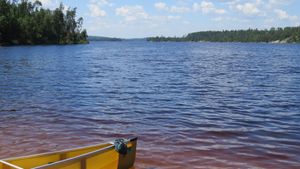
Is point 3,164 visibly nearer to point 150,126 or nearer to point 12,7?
point 150,126

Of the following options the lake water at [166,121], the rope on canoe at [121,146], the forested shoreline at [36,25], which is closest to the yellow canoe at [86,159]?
the rope on canoe at [121,146]

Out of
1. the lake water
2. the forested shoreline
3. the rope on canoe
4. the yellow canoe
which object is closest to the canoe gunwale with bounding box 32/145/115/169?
the yellow canoe

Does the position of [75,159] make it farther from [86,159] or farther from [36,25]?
[36,25]

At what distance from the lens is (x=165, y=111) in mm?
20688

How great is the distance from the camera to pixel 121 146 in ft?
32.7

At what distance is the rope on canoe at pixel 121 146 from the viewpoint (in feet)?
32.4

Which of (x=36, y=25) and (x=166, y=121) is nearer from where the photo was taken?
(x=166, y=121)

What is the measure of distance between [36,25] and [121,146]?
141 meters

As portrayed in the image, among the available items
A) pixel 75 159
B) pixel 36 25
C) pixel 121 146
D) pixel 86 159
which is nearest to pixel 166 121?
pixel 121 146

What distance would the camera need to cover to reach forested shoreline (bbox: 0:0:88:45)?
123 metres

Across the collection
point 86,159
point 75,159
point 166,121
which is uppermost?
point 75,159

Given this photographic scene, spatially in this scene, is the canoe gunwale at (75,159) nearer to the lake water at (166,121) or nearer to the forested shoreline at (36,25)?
the lake water at (166,121)

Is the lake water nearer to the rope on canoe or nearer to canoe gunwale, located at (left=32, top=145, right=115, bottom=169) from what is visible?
the rope on canoe

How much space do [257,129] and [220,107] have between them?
525 cm
